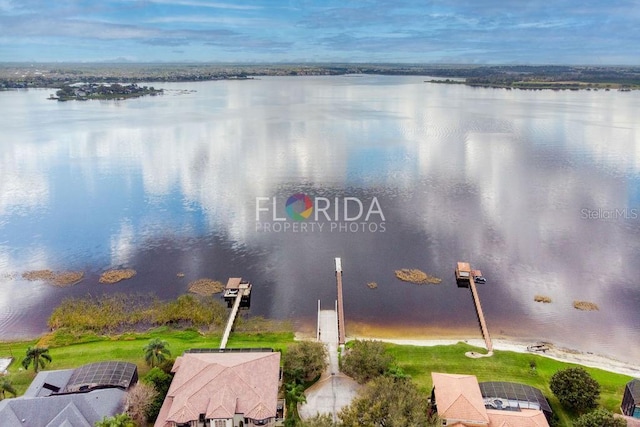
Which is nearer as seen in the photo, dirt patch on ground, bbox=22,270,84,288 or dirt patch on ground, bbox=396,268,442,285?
dirt patch on ground, bbox=22,270,84,288

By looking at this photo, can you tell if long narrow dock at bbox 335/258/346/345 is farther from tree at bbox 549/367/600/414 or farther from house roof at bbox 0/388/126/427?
house roof at bbox 0/388/126/427

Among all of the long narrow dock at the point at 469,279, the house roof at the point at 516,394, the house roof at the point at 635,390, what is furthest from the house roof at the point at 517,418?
the long narrow dock at the point at 469,279

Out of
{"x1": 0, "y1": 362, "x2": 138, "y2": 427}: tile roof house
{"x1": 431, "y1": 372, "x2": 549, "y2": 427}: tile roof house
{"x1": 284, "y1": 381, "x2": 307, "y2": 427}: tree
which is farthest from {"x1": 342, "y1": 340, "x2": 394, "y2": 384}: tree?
{"x1": 0, "y1": 362, "x2": 138, "y2": 427}: tile roof house

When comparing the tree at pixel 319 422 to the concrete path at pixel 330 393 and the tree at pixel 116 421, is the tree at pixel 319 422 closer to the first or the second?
the concrete path at pixel 330 393

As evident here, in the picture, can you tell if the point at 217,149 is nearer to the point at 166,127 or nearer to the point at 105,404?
the point at 166,127

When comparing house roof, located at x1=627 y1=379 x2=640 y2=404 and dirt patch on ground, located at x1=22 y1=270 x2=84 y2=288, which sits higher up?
dirt patch on ground, located at x1=22 y1=270 x2=84 y2=288
